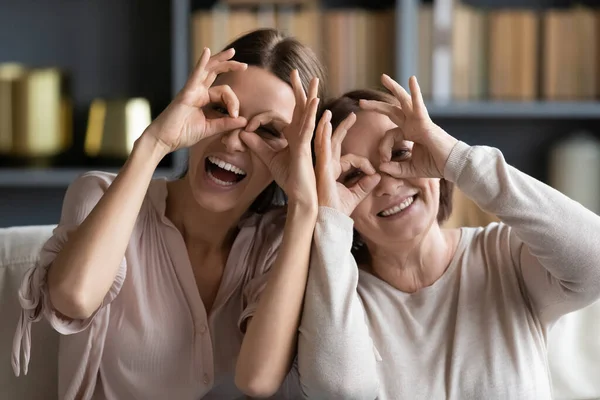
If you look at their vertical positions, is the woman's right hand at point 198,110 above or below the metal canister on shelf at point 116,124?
above

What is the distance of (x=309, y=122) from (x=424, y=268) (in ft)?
1.14

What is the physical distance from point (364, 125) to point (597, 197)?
1.98 meters

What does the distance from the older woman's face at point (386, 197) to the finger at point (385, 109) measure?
0.04 m

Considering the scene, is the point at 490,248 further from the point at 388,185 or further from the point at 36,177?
the point at 36,177

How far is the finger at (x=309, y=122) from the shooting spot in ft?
4.69

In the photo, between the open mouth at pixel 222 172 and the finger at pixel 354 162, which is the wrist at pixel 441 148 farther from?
the open mouth at pixel 222 172

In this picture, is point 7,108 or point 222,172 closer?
point 222,172

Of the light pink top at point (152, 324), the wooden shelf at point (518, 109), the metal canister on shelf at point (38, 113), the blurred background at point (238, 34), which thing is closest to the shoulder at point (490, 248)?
the light pink top at point (152, 324)

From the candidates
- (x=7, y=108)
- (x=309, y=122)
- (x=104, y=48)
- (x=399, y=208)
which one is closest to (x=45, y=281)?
(x=309, y=122)

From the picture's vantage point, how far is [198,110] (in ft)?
4.87

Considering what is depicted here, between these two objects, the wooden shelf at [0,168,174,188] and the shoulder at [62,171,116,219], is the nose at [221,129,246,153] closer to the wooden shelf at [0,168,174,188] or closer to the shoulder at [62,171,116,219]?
the shoulder at [62,171,116,219]

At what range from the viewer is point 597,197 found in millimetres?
3234

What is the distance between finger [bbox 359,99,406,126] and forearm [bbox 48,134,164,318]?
14.7 inches

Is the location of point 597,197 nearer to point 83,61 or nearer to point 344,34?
point 344,34
